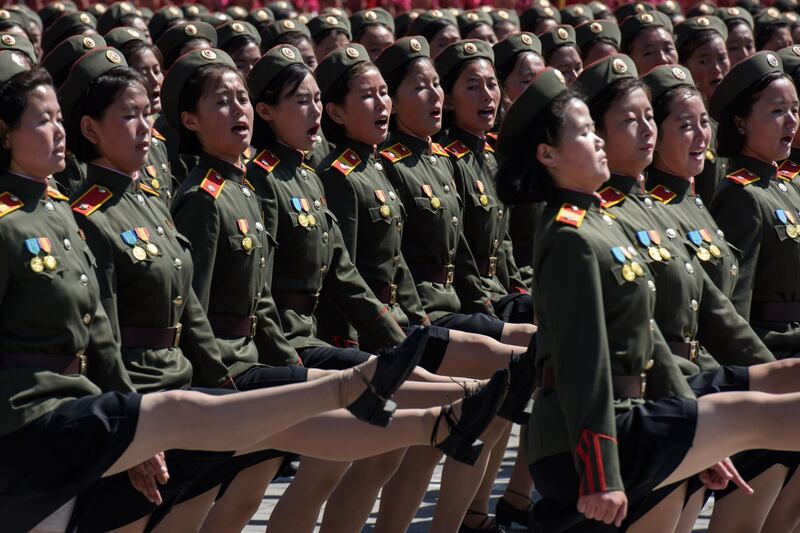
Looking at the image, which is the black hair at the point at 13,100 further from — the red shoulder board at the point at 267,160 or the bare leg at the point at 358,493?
the bare leg at the point at 358,493

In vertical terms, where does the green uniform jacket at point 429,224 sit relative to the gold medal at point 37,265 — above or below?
below

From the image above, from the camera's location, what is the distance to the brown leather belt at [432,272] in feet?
22.8

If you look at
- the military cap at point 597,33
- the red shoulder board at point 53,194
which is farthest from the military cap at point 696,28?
the red shoulder board at point 53,194

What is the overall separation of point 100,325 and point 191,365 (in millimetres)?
494

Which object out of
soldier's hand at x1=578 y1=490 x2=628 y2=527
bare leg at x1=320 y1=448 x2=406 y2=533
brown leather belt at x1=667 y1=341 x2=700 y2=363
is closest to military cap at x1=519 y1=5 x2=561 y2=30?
bare leg at x1=320 y1=448 x2=406 y2=533

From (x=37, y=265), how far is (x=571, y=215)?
1.50m

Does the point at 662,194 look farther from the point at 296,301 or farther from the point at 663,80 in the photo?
the point at 296,301

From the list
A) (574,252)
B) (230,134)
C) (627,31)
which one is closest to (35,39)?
(627,31)

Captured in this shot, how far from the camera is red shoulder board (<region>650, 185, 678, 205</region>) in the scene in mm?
5656

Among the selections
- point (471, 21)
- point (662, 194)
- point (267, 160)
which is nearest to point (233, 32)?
point (471, 21)

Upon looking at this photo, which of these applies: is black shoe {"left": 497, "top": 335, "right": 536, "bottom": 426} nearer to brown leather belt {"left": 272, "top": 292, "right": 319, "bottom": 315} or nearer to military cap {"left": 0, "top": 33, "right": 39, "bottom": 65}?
brown leather belt {"left": 272, "top": 292, "right": 319, "bottom": 315}

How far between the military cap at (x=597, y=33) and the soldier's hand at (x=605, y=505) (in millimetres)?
5788

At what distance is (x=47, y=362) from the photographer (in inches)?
191

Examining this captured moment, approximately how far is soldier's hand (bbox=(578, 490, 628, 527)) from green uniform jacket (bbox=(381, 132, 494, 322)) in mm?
2388
